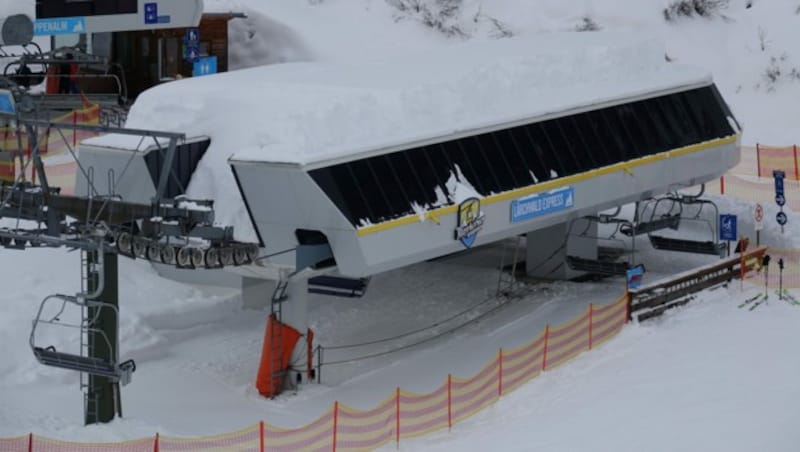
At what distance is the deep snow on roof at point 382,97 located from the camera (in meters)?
25.7

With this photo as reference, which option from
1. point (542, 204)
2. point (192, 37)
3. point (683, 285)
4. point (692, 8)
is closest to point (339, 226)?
point (542, 204)

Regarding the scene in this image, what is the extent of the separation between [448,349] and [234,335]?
435cm

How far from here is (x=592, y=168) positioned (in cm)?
3066

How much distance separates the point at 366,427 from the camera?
79.5ft

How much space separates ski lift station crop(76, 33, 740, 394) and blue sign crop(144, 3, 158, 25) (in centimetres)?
506

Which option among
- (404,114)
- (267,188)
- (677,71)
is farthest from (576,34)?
(267,188)

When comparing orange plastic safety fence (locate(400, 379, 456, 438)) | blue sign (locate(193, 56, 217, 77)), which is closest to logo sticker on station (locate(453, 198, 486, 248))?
orange plastic safety fence (locate(400, 379, 456, 438))

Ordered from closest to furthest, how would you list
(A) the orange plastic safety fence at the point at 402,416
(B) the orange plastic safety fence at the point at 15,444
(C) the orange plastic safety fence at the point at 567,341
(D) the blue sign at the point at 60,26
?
1. (B) the orange plastic safety fence at the point at 15,444
2. (A) the orange plastic safety fence at the point at 402,416
3. (C) the orange plastic safety fence at the point at 567,341
4. (D) the blue sign at the point at 60,26

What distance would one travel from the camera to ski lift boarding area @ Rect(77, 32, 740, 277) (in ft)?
82.0

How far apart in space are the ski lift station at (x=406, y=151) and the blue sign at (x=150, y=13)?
5063 mm

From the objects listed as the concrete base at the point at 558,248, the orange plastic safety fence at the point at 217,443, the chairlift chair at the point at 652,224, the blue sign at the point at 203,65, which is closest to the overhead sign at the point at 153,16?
the blue sign at the point at 203,65

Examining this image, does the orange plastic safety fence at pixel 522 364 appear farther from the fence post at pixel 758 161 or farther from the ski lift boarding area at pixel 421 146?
the fence post at pixel 758 161

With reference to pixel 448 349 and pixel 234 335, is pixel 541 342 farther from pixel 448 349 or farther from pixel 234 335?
pixel 234 335

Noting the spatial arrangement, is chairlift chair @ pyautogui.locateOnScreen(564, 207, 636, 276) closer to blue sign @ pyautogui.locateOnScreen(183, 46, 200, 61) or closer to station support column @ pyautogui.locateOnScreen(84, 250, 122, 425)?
blue sign @ pyautogui.locateOnScreen(183, 46, 200, 61)
